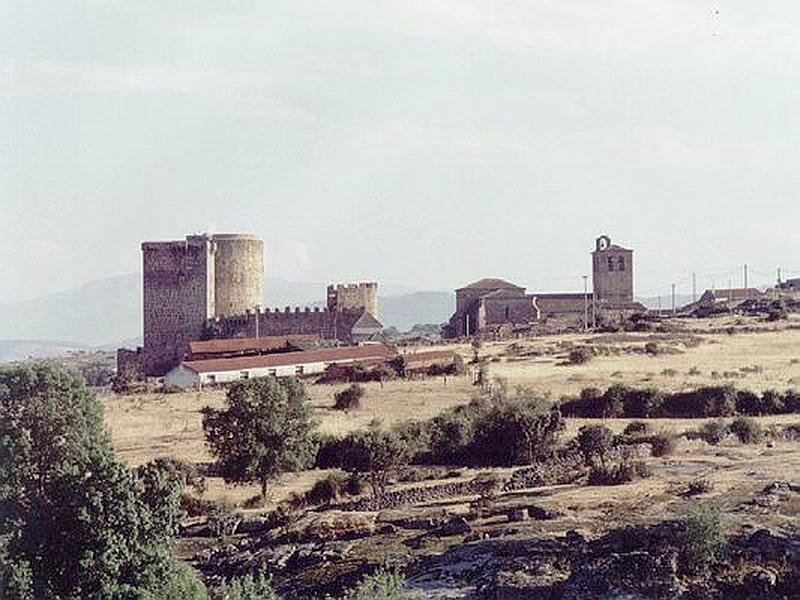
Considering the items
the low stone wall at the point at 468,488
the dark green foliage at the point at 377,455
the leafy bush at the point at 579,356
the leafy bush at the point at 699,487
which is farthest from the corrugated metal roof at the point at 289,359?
the leafy bush at the point at 699,487

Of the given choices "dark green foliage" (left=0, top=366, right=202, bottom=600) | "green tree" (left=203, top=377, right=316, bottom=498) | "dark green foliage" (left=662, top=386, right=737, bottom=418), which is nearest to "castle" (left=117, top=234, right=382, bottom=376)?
"dark green foliage" (left=662, top=386, right=737, bottom=418)

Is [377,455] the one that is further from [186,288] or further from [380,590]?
[186,288]

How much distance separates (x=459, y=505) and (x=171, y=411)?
771 inches

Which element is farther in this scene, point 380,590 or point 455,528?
point 455,528

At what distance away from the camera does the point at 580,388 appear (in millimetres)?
40844

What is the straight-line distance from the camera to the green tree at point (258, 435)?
2475 cm

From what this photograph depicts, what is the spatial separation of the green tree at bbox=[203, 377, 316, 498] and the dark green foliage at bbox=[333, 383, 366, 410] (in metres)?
12.2

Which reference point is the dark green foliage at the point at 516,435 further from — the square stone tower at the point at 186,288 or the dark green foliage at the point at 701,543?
the square stone tower at the point at 186,288

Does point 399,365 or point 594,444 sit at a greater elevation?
point 399,365

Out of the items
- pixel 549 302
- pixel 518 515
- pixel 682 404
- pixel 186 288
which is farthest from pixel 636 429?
pixel 549 302

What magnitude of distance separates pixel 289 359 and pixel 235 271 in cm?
1379

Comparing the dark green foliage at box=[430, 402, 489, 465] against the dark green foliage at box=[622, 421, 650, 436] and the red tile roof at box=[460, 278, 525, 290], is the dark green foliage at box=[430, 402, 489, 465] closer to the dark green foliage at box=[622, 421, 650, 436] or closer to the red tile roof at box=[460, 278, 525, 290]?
the dark green foliage at box=[622, 421, 650, 436]

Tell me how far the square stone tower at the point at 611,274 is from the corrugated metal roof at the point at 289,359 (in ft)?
Answer: 99.0

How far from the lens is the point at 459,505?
22531 mm
